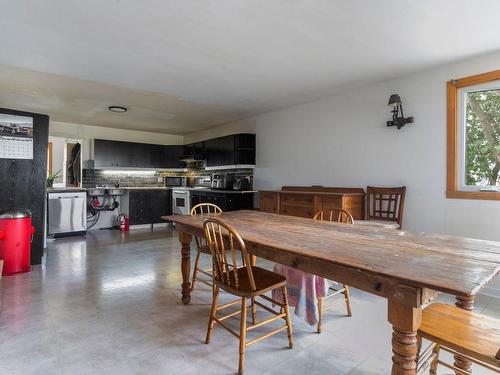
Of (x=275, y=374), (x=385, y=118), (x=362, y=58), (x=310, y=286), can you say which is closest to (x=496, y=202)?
(x=385, y=118)

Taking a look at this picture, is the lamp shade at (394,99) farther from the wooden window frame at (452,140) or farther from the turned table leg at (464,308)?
→ the turned table leg at (464,308)

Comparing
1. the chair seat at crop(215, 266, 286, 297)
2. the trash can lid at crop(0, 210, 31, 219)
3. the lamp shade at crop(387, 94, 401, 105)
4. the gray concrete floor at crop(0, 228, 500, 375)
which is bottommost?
the gray concrete floor at crop(0, 228, 500, 375)

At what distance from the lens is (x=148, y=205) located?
279 inches

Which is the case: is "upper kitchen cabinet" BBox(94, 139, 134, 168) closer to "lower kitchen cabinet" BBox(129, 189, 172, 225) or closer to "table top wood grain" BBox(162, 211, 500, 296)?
"lower kitchen cabinet" BBox(129, 189, 172, 225)

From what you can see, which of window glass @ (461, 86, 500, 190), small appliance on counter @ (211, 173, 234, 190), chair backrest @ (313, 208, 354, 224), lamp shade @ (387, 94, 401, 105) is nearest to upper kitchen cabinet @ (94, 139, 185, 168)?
small appliance on counter @ (211, 173, 234, 190)

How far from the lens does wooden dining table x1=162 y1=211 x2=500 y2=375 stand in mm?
1134

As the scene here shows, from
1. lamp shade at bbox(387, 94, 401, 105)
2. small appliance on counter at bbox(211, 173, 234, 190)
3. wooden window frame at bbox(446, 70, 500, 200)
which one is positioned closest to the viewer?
wooden window frame at bbox(446, 70, 500, 200)

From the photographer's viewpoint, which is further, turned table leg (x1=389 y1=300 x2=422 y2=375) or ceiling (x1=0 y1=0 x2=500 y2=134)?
ceiling (x1=0 y1=0 x2=500 y2=134)

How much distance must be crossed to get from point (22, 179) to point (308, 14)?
12.8 feet

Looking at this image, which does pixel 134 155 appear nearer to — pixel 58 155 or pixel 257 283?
pixel 58 155

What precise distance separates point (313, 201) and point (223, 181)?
2593 millimetres

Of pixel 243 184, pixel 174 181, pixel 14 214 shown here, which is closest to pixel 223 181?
pixel 243 184

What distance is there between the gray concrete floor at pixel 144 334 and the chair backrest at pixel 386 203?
1.10m

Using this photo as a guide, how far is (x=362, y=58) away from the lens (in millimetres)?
3227
